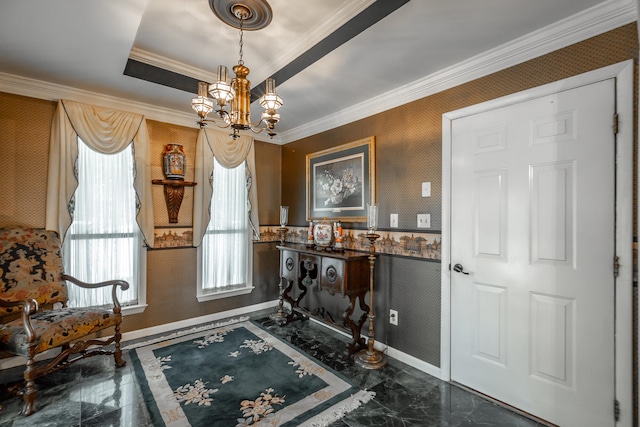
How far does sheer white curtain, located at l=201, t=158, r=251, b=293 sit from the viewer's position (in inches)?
144

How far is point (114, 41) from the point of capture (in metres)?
2.01

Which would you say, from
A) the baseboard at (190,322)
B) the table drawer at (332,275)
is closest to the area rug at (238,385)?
the baseboard at (190,322)

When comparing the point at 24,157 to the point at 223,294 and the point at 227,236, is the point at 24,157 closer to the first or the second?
the point at 227,236

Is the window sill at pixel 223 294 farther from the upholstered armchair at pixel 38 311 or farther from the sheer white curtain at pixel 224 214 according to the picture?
the upholstered armchair at pixel 38 311

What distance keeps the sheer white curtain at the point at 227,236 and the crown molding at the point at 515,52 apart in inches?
71.8

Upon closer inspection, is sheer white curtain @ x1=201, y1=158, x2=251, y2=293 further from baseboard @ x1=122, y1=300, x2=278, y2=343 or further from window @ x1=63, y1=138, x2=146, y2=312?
window @ x1=63, y1=138, x2=146, y2=312

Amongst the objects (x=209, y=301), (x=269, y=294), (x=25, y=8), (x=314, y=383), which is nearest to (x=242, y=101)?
(x=25, y=8)

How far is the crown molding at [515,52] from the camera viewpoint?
5.35 feet

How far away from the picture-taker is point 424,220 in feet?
8.32

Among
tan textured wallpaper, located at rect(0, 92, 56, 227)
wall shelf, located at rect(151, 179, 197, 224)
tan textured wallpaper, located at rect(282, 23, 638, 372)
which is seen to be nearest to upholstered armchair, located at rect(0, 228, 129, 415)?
tan textured wallpaper, located at rect(0, 92, 56, 227)

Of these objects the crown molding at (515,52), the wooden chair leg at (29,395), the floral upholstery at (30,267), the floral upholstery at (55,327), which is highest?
the crown molding at (515,52)

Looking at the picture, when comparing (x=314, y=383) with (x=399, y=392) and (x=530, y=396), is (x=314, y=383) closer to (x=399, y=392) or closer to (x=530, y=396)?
(x=399, y=392)

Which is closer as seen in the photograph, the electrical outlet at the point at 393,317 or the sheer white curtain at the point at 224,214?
the electrical outlet at the point at 393,317

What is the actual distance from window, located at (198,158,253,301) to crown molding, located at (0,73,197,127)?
0.69 metres
